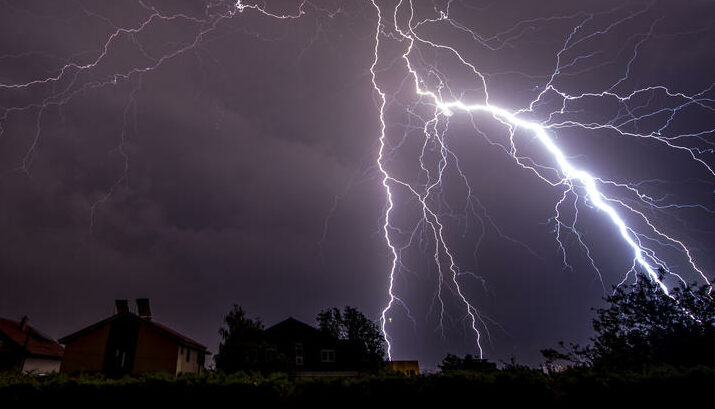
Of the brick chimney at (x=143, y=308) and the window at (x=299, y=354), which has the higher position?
the brick chimney at (x=143, y=308)

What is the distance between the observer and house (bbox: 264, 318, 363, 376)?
24373 millimetres

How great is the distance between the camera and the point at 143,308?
2372cm

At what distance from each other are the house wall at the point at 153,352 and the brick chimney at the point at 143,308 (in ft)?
7.46

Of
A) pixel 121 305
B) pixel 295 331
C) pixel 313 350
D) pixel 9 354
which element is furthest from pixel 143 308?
pixel 313 350

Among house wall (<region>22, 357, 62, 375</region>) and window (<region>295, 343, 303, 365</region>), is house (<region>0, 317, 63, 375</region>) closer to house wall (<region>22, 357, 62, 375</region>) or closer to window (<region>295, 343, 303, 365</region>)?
house wall (<region>22, 357, 62, 375</region>)

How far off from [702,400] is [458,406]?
4.40 meters

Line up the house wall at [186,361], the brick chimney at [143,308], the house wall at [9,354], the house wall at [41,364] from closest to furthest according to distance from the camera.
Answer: the house wall at [186,361] < the house wall at [9,354] < the house wall at [41,364] < the brick chimney at [143,308]

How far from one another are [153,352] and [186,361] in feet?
8.42

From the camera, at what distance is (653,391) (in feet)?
22.0

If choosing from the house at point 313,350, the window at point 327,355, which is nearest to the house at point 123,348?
the house at point 313,350

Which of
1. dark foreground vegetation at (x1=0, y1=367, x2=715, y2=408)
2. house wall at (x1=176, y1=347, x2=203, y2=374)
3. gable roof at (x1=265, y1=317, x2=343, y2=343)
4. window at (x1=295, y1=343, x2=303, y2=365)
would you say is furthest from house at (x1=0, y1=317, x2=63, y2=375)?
dark foreground vegetation at (x1=0, y1=367, x2=715, y2=408)

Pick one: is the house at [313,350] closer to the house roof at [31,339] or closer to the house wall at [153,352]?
the house wall at [153,352]

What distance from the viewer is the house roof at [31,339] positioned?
2361 cm

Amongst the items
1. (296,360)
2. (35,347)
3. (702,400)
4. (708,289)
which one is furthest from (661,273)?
(35,347)
